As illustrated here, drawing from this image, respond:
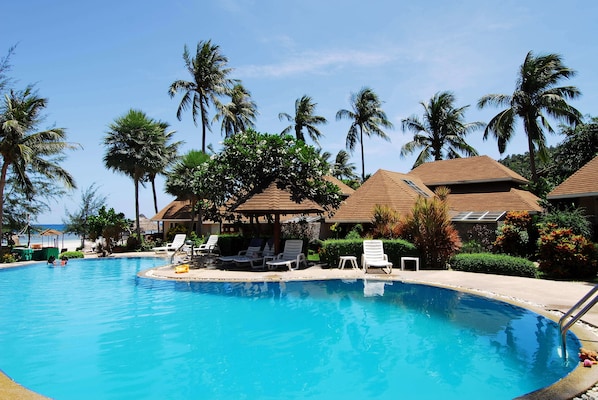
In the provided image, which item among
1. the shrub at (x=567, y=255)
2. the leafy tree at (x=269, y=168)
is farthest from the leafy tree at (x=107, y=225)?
the shrub at (x=567, y=255)

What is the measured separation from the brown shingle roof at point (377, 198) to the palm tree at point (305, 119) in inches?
573

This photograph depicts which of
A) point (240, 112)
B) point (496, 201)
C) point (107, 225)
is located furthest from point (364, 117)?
point (107, 225)

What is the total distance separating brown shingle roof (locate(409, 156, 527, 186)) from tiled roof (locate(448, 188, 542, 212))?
43.1 inches

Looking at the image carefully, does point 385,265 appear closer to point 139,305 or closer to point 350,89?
point 139,305

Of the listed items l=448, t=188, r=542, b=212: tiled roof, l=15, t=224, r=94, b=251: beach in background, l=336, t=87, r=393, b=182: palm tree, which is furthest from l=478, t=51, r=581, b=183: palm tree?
l=15, t=224, r=94, b=251: beach in background

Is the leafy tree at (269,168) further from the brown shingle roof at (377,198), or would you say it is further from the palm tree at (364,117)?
the palm tree at (364,117)

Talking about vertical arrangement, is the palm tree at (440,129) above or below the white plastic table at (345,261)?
above

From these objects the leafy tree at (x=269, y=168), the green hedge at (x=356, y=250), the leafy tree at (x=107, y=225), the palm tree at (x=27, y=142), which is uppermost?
the palm tree at (x=27, y=142)

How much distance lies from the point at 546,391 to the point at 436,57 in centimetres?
1344

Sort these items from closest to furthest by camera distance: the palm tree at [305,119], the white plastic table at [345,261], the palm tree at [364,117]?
the white plastic table at [345,261]
the palm tree at [364,117]
the palm tree at [305,119]

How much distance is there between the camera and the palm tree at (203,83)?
29.7 metres

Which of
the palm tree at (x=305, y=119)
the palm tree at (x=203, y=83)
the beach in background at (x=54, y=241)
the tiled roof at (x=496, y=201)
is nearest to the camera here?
the tiled roof at (x=496, y=201)

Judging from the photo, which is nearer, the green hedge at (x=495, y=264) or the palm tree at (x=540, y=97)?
the green hedge at (x=495, y=264)

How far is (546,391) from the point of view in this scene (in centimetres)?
516
